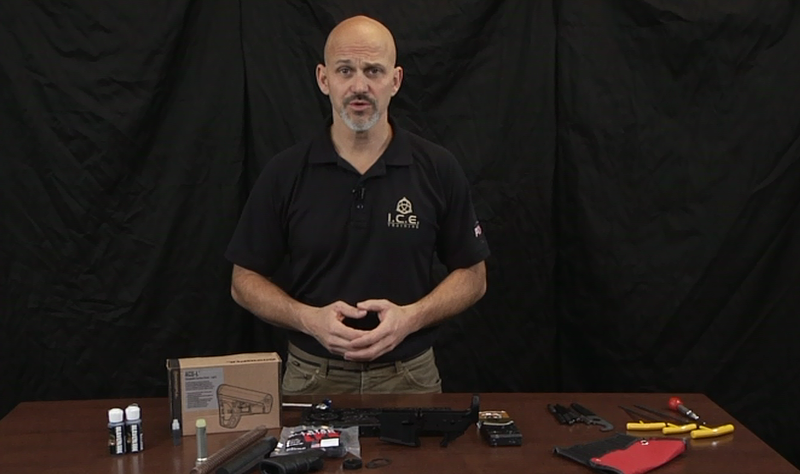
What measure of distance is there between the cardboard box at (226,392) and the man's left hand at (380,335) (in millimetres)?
244

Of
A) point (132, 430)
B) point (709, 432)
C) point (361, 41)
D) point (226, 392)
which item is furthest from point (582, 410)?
point (361, 41)

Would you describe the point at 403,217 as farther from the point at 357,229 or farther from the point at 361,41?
the point at 361,41

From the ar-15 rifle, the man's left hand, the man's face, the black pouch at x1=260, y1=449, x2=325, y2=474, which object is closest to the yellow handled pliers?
the ar-15 rifle

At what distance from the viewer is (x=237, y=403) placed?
166 cm

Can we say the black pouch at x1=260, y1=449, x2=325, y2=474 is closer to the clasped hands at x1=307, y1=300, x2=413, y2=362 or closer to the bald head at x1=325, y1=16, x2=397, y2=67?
the clasped hands at x1=307, y1=300, x2=413, y2=362

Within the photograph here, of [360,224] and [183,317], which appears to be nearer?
[360,224]

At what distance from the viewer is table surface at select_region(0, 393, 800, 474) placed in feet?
4.86

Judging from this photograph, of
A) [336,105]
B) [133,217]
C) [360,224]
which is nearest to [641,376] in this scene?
[360,224]

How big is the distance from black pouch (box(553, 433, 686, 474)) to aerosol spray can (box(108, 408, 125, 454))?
92 centimetres

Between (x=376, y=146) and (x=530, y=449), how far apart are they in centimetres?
103

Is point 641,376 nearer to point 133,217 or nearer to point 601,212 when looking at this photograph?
point 601,212

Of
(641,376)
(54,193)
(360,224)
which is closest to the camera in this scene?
(360,224)

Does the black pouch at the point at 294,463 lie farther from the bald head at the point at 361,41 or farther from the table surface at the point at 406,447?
the bald head at the point at 361,41

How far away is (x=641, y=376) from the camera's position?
287cm
